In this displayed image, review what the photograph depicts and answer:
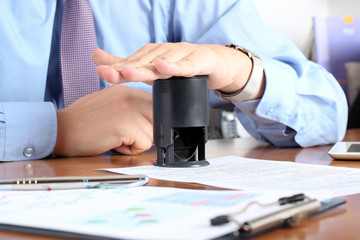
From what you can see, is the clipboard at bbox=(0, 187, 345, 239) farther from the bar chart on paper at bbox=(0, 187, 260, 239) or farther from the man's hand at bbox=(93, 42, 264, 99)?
the man's hand at bbox=(93, 42, 264, 99)

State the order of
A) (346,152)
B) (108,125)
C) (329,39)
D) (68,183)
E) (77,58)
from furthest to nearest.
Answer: (329,39), (77,58), (108,125), (346,152), (68,183)

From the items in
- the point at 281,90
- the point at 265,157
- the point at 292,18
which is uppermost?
the point at 292,18

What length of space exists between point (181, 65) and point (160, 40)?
65 centimetres

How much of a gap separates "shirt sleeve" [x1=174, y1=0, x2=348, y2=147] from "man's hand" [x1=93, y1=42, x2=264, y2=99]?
0.36 ft

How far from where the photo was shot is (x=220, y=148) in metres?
1.06

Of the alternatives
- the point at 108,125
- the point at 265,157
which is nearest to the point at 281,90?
the point at 265,157

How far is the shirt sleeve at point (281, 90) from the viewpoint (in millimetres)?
1006

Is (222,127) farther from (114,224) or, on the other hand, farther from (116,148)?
(114,224)

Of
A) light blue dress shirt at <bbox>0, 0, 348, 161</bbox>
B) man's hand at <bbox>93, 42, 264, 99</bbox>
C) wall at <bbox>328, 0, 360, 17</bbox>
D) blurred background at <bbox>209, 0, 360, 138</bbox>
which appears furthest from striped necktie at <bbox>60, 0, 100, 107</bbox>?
wall at <bbox>328, 0, 360, 17</bbox>

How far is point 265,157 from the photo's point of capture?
2.89 ft

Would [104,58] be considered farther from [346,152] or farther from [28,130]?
[346,152]

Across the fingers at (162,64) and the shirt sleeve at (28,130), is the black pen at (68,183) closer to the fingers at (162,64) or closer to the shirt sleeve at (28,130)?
the fingers at (162,64)

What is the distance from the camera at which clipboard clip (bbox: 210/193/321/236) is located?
320mm

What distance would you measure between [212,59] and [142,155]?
274 millimetres
